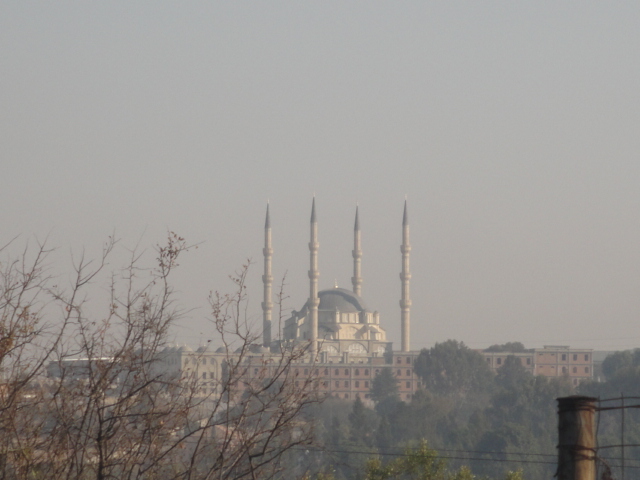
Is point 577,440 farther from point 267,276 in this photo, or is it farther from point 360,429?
point 267,276

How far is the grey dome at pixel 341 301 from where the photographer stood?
8769cm

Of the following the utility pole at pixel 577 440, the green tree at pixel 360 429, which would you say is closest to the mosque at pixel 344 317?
the green tree at pixel 360 429

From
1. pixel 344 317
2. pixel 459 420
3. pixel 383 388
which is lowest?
pixel 459 420

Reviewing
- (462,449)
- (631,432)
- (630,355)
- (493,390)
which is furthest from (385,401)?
(631,432)

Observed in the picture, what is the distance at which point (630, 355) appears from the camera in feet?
261

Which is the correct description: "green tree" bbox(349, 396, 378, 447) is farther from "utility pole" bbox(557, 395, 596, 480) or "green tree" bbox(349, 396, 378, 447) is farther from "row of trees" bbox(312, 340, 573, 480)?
"utility pole" bbox(557, 395, 596, 480)

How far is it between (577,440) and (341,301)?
272 feet

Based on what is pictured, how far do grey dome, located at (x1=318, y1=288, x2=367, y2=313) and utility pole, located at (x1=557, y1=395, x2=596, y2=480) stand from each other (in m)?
81.8

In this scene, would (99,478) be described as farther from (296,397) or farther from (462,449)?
(462,449)

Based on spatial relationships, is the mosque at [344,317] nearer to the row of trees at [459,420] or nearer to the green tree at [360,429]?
the row of trees at [459,420]

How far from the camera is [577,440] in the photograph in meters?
→ 5.22

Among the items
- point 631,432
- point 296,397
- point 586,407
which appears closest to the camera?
point 586,407

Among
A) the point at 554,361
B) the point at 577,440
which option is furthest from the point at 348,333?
the point at 577,440

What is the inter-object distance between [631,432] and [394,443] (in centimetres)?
1314
